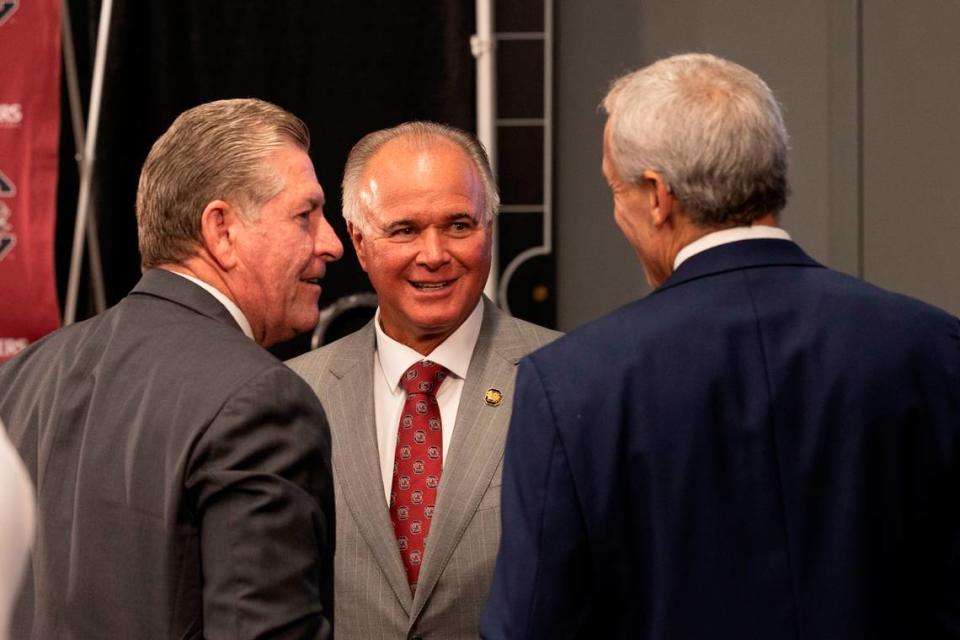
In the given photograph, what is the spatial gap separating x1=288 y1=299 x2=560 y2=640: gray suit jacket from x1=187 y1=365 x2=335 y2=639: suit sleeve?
0.59m

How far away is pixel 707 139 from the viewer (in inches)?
65.2

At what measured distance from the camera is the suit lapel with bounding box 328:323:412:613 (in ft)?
7.67

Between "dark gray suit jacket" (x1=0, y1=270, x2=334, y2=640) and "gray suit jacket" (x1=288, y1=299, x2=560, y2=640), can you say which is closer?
"dark gray suit jacket" (x1=0, y1=270, x2=334, y2=640)

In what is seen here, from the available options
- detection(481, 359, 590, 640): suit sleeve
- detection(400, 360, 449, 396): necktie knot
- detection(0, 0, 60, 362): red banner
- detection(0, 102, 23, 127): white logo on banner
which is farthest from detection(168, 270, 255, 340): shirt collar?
detection(0, 102, 23, 127): white logo on banner

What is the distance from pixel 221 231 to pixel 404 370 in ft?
2.13

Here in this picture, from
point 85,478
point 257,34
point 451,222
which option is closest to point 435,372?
point 451,222

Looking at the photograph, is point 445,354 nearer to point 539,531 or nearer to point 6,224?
point 539,531

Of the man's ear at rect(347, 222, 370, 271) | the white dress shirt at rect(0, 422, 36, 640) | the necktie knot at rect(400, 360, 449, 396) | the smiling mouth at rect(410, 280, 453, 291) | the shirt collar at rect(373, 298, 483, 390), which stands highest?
the man's ear at rect(347, 222, 370, 271)

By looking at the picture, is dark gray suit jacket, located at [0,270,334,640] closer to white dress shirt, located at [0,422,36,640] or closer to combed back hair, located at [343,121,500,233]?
combed back hair, located at [343,121,500,233]

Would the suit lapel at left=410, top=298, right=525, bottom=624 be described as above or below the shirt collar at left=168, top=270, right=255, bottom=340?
below

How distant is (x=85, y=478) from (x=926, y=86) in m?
2.57

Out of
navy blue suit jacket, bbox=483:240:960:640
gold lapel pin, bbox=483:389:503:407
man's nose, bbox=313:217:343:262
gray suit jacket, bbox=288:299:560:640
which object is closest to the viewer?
navy blue suit jacket, bbox=483:240:960:640

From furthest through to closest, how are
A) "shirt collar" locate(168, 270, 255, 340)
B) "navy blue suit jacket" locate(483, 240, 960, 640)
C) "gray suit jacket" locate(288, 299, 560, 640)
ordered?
"gray suit jacket" locate(288, 299, 560, 640) < "shirt collar" locate(168, 270, 255, 340) < "navy blue suit jacket" locate(483, 240, 960, 640)

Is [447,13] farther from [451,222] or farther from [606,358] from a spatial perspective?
[606,358]
